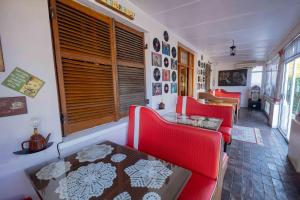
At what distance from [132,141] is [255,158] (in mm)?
2095

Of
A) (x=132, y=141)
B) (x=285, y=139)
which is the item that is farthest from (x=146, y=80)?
(x=285, y=139)

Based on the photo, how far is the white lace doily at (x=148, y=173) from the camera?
0.78m

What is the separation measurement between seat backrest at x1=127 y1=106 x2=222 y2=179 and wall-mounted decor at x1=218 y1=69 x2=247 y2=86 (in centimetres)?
726

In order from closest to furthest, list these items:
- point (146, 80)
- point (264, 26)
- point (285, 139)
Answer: point (146, 80) < point (264, 26) < point (285, 139)

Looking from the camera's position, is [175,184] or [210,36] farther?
[210,36]

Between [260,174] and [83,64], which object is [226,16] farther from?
[260,174]

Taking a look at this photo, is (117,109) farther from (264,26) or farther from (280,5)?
(264,26)

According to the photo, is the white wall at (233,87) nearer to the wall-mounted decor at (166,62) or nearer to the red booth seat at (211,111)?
the red booth seat at (211,111)

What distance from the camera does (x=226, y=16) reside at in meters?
2.13

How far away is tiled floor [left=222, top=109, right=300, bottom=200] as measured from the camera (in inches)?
61.5

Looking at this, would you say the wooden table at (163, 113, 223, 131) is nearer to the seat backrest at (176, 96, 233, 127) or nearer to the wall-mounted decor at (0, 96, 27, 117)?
the seat backrest at (176, 96, 233, 127)

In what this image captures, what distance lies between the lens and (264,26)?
253cm

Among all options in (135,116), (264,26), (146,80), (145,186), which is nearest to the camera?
(145,186)

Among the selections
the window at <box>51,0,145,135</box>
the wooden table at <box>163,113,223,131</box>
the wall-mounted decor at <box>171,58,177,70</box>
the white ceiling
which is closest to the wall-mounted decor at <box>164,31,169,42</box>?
the white ceiling
